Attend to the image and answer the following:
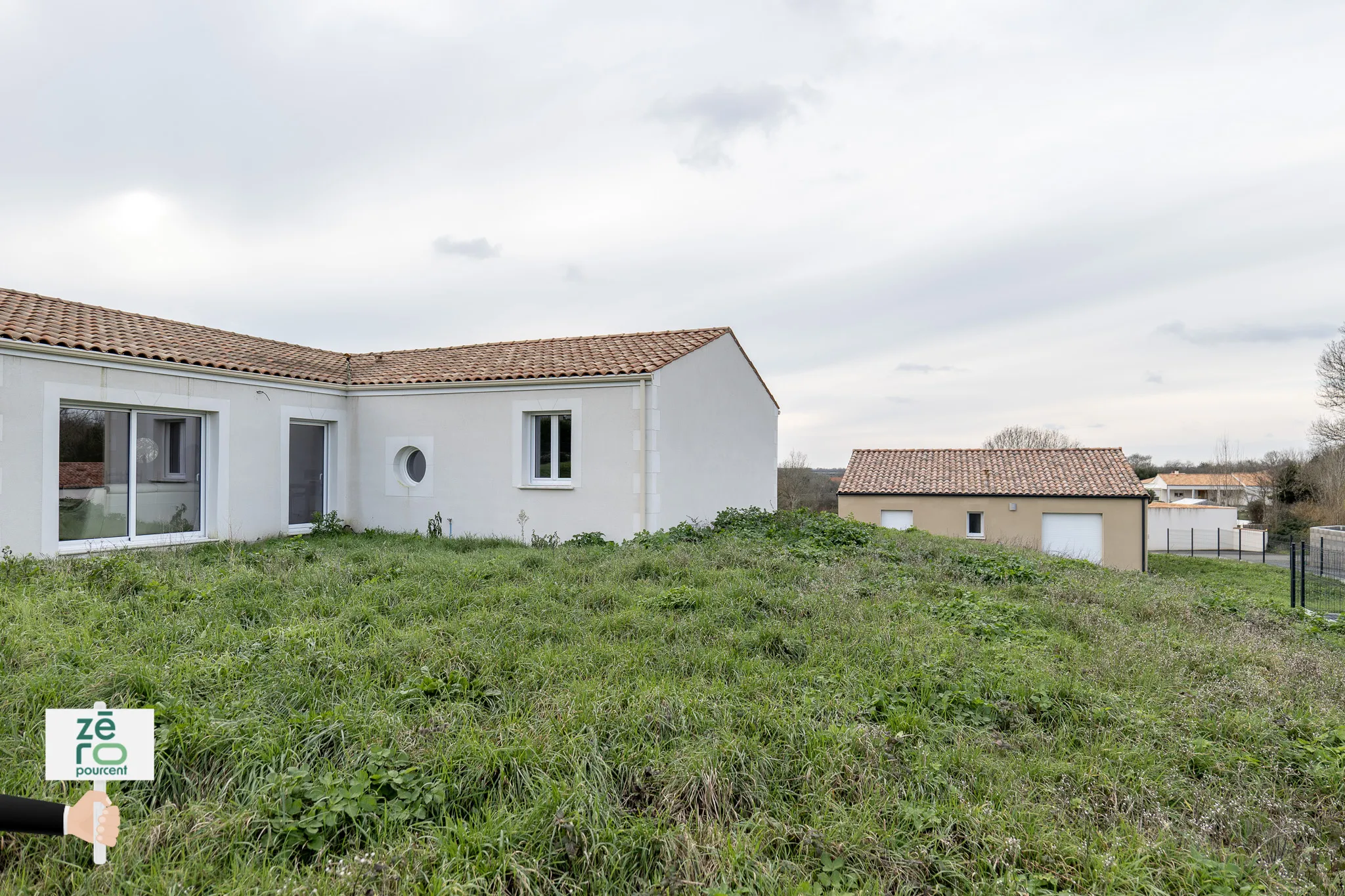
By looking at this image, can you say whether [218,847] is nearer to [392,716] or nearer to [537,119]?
[392,716]

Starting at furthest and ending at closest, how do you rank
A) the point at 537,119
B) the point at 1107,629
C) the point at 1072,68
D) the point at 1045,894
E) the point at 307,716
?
the point at 537,119, the point at 1072,68, the point at 1107,629, the point at 307,716, the point at 1045,894

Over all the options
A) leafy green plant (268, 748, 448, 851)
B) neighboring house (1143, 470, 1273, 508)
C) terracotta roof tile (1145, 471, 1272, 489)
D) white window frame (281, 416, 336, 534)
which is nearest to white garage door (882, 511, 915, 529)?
white window frame (281, 416, 336, 534)

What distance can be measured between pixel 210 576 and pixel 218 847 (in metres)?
4.83

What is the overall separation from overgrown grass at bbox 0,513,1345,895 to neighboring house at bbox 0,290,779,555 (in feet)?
9.99

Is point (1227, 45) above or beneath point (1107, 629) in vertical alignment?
above

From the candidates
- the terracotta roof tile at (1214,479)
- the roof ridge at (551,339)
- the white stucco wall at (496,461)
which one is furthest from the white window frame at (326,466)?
the terracotta roof tile at (1214,479)

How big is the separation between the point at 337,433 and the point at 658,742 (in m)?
11.3

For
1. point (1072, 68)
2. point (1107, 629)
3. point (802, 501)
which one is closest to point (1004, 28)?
point (1072, 68)

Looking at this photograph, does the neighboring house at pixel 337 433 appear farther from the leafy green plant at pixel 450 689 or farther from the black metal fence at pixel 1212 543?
the black metal fence at pixel 1212 543

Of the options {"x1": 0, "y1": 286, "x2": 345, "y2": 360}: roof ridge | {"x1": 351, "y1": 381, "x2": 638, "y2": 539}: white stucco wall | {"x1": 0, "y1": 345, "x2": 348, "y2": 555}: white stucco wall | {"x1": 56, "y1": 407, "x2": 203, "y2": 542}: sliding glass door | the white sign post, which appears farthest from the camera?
{"x1": 351, "y1": 381, "x2": 638, "y2": 539}: white stucco wall

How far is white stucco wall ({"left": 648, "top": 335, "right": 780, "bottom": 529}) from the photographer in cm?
1138

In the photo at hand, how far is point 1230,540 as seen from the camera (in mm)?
35719

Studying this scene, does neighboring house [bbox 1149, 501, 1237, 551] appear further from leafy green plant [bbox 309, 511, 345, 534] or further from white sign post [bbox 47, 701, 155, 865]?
white sign post [bbox 47, 701, 155, 865]

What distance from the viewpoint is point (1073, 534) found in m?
23.8
